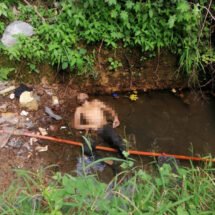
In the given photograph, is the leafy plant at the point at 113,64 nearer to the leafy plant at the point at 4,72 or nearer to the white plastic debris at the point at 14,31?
the white plastic debris at the point at 14,31

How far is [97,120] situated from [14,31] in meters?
1.56

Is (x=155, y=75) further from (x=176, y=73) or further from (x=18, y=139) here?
(x=18, y=139)

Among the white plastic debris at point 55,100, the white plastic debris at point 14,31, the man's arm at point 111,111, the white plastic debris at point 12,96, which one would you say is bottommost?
the man's arm at point 111,111

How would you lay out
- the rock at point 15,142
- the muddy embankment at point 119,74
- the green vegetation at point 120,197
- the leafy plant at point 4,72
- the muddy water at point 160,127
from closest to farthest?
1. the green vegetation at point 120,197
2. the rock at point 15,142
3. the muddy water at point 160,127
4. the leafy plant at point 4,72
5. the muddy embankment at point 119,74

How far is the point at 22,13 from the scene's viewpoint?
5250 mm

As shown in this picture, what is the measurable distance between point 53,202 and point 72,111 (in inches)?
100

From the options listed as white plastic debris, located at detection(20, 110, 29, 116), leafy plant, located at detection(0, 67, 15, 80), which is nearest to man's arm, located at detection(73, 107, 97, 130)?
white plastic debris, located at detection(20, 110, 29, 116)

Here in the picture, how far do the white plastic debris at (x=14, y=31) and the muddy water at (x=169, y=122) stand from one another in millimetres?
1407

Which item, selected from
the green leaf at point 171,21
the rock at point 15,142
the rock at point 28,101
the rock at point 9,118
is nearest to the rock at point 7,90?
the rock at point 28,101

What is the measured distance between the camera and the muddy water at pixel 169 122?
5.02 metres

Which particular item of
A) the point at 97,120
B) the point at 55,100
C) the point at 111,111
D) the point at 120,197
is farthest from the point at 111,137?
the point at 120,197

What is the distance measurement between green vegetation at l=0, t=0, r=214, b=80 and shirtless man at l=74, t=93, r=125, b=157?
0.46m

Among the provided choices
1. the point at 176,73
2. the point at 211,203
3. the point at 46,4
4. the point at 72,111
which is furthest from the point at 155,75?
the point at 211,203

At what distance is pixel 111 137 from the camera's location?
4.87m
